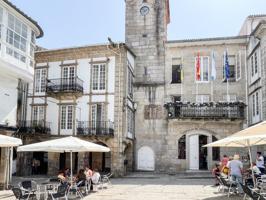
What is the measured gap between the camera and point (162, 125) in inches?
1067

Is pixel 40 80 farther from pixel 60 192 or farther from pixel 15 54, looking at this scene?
pixel 60 192

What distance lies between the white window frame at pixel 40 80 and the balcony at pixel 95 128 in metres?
4.41

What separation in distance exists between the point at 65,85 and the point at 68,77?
2.63 ft

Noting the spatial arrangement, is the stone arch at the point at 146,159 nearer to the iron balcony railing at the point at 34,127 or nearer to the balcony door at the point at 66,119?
the balcony door at the point at 66,119

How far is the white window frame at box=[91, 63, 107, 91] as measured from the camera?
82.5ft

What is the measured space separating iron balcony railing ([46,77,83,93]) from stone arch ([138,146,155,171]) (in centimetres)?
679

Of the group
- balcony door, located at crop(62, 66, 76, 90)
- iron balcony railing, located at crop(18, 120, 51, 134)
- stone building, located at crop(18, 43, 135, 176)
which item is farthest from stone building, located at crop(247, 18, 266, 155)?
iron balcony railing, located at crop(18, 120, 51, 134)

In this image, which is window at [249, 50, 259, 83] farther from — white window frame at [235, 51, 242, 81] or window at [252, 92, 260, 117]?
white window frame at [235, 51, 242, 81]

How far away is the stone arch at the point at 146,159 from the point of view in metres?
27.0

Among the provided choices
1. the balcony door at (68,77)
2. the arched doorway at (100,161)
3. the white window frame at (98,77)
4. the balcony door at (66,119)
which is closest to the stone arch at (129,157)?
the arched doorway at (100,161)

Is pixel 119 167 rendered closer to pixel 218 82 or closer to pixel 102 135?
pixel 102 135

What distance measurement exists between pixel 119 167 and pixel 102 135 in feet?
8.07

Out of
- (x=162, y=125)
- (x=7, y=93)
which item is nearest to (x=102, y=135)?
(x=162, y=125)

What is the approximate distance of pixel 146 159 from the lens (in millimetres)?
27094
